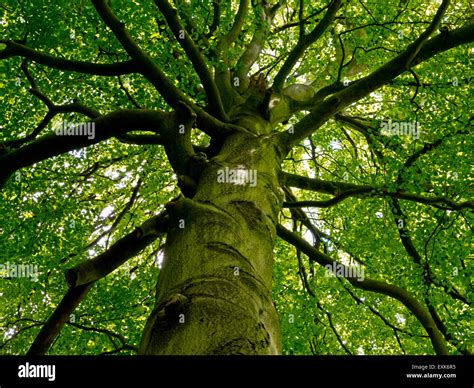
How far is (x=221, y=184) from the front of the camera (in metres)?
4.00

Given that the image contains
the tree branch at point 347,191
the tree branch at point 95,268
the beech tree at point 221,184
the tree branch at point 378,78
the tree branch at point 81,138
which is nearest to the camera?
the tree branch at point 95,268

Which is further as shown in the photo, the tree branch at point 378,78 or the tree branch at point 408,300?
the tree branch at point 378,78

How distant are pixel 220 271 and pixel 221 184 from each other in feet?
4.14

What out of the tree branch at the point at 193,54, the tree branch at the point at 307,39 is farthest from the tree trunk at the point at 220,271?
the tree branch at the point at 307,39

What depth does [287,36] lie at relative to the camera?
995 cm

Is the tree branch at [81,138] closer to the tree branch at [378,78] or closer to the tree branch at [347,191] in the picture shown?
the tree branch at [378,78]

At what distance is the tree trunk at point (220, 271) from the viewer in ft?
7.91

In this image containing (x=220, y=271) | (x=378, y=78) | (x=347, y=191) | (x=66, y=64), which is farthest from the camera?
(x=347, y=191)

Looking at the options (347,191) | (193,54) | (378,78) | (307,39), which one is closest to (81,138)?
(193,54)

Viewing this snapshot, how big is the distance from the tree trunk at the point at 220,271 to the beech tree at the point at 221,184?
0.05 ft

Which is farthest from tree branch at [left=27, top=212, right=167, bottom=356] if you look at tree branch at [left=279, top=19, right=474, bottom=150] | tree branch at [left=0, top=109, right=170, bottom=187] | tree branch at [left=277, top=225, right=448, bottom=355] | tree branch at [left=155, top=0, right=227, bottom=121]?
tree branch at [left=277, top=225, right=448, bottom=355]

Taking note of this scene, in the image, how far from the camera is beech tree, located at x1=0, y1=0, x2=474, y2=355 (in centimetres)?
322

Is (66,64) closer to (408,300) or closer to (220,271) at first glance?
(220,271)

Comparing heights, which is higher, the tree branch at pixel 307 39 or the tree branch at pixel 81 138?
the tree branch at pixel 307 39
